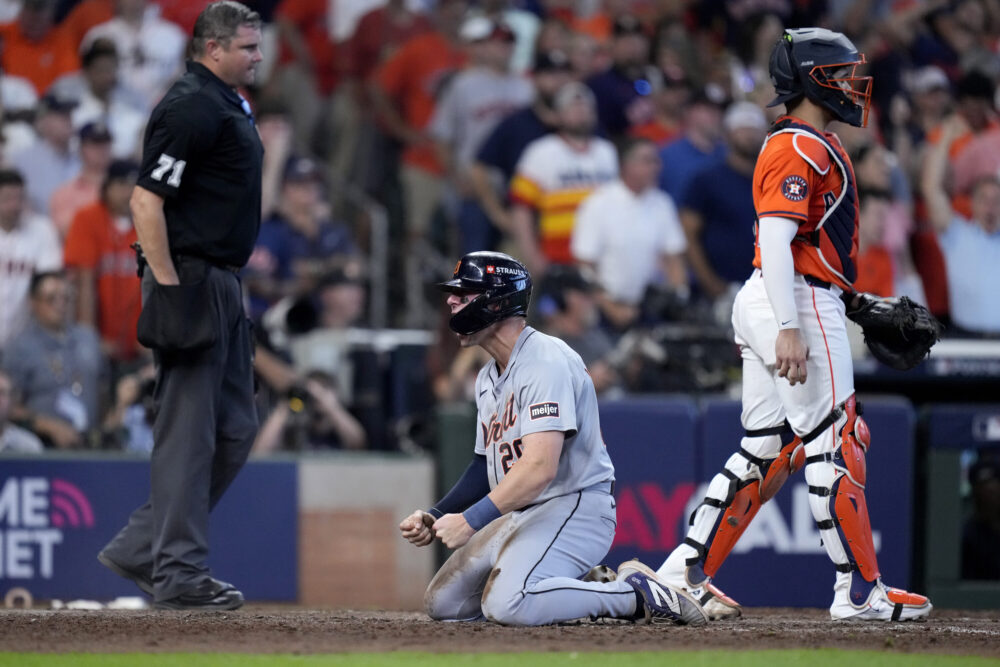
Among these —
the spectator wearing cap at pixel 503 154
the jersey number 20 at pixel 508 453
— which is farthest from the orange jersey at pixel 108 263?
the jersey number 20 at pixel 508 453

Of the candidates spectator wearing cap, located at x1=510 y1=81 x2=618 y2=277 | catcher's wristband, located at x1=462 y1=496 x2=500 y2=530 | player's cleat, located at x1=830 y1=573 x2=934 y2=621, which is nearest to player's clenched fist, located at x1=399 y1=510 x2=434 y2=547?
catcher's wristband, located at x1=462 y1=496 x2=500 y2=530

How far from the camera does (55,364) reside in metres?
8.86

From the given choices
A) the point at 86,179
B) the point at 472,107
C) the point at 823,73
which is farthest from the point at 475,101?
the point at 823,73

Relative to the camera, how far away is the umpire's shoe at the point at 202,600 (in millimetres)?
5344

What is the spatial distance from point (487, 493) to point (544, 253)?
544 cm

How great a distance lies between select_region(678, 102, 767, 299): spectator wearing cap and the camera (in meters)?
10.4

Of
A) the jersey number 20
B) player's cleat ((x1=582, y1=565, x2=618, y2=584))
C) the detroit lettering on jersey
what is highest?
the detroit lettering on jersey

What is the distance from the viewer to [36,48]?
11.0 m

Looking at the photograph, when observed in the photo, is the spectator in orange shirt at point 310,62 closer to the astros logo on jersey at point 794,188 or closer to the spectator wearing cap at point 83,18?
the spectator wearing cap at point 83,18

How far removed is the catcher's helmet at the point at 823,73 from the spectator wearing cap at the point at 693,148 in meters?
5.57

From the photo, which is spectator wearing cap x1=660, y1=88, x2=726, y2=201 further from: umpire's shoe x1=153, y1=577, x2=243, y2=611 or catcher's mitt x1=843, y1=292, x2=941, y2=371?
umpire's shoe x1=153, y1=577, x2=243, y2=611

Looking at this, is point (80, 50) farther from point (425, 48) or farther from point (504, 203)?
point (504, 203)

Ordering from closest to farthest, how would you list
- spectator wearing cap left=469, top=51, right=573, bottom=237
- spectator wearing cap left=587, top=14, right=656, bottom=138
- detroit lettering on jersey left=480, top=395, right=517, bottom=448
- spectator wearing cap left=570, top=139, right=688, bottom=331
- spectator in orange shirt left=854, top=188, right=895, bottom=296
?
detroit lettering on jersey left=480, top=395, right=517, bottom=448
spectator in orange shirt left=854, top=188, right=895, bottom=296
spectator wearing cap left=570, top=139, right=688, bottom=331
spectator wearing cap left=469, top=51, right=573, bottom=237
spectator wearing cap left=587, top=14, right=656, bottom=138

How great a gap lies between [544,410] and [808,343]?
3.69 ft
